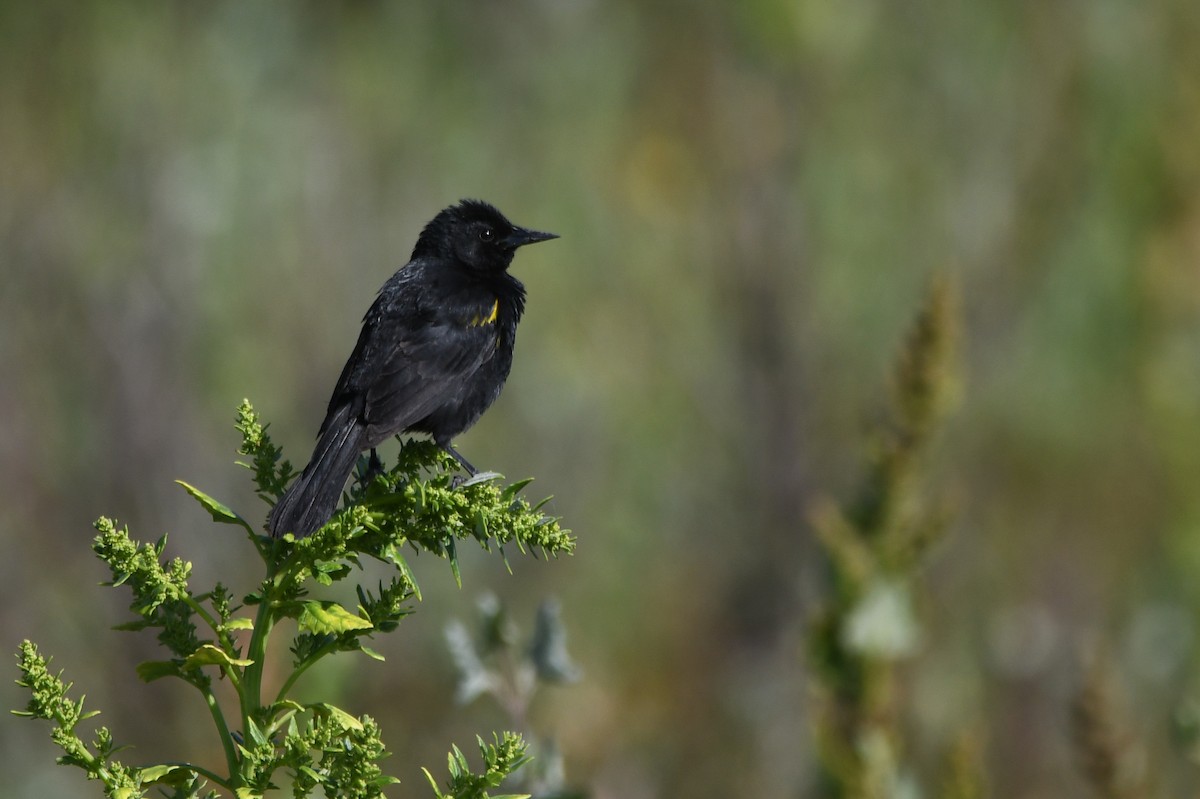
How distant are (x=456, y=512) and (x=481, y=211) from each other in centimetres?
254

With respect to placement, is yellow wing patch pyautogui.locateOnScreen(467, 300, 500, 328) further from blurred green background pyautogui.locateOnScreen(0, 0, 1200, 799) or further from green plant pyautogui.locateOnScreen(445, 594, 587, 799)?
blurred green background pyautogui.locateOnScreen(0, 0, 1200, 799)

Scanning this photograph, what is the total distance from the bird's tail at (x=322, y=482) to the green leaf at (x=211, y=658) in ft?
1.02

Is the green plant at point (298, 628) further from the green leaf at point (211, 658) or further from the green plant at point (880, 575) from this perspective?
the green plant at point (880, 575)

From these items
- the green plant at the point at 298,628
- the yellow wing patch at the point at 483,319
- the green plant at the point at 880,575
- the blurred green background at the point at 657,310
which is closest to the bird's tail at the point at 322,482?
the green plant at the point at 298,628

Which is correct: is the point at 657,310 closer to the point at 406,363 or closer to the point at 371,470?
the point at 406,363

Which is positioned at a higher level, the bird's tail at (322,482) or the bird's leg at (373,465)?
the bird's leg at (373,465)

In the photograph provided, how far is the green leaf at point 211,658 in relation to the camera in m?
1.38

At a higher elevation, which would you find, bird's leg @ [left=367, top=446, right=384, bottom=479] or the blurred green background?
the blurred green background

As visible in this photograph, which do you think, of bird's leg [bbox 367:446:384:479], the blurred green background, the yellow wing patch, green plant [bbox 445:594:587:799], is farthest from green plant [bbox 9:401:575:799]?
the blurred green background

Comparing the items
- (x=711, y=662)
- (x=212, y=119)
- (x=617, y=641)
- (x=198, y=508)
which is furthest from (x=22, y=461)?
(x=711, y=662)

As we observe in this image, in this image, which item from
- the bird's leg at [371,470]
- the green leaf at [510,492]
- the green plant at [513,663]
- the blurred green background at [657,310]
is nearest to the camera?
the green leaf at [510,492]

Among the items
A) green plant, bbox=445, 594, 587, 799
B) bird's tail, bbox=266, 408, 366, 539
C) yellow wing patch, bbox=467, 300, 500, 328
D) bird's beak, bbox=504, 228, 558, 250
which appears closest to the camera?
bird's tail, bbox=266, 408, 366, 539

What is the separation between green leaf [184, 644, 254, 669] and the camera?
138cm

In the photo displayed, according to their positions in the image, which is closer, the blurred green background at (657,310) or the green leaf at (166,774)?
the green leaf at (166,774)
